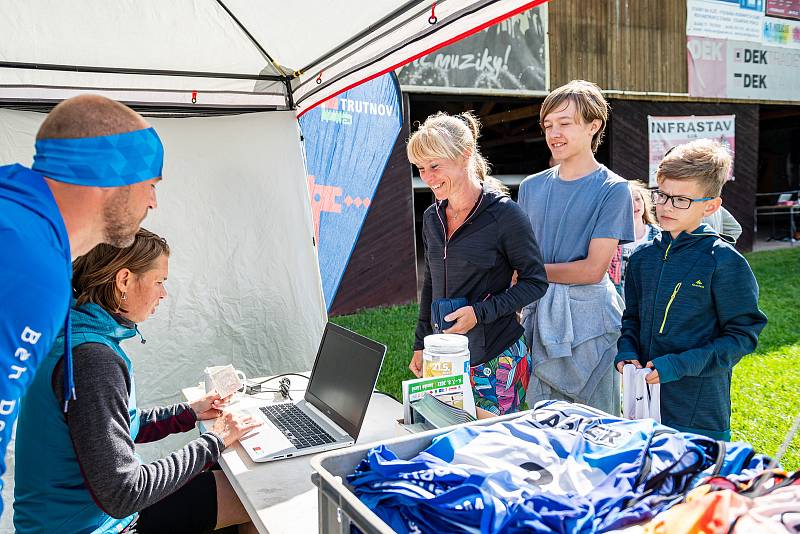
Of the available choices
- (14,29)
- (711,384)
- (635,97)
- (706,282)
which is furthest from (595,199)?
(635,97)

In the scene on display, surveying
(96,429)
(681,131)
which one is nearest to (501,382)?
(96,429)

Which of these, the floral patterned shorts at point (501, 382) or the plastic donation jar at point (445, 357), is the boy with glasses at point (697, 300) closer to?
the floral patterned shorts at point (501, 382)

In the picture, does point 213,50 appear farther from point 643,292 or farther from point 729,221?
point 729,221

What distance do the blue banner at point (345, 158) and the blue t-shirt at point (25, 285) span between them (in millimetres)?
5087

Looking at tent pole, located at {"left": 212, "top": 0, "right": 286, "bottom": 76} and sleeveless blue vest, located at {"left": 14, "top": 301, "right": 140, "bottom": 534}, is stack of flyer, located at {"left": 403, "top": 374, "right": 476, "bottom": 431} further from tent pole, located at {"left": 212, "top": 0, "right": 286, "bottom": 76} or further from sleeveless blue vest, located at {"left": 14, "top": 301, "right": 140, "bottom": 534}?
tent pole, located at {"left": 212, "top": 0, "right": 286, "bottom": 76}

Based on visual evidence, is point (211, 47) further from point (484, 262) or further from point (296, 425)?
point (296, 425)

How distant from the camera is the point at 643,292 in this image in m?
1.88

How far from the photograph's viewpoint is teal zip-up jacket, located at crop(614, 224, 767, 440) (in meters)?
1.64

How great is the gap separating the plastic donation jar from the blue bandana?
77 centimetres

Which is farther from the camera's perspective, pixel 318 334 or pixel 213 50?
pixel 318 334

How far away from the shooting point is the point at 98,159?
1.04m

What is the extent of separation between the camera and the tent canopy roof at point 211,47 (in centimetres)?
221

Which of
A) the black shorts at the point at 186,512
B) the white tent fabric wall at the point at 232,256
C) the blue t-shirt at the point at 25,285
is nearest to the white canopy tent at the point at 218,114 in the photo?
the white tent fabric wall at the point at 232,256

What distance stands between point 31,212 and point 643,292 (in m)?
1.65
